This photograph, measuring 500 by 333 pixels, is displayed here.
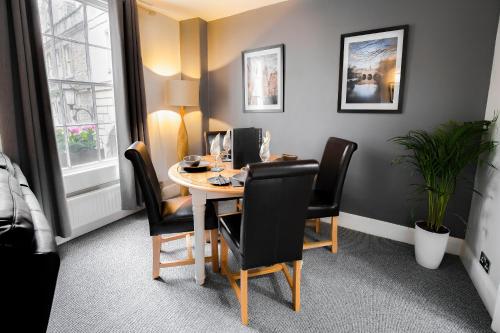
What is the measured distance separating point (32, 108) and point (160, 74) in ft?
5.64

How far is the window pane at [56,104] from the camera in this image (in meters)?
2.61

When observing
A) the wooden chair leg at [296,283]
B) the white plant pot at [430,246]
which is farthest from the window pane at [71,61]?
the white plant pot at [430,246]

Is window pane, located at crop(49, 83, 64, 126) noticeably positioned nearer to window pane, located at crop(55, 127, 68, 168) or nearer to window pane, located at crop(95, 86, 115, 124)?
window pane, located at crop(55, 127, 68, 168)

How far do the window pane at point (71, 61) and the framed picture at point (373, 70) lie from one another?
8.69ft

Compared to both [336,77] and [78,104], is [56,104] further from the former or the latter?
[336,77]

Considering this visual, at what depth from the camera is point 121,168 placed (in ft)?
9.95

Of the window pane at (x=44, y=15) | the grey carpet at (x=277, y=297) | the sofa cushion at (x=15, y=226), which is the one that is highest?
the window pane at (x=44, y=15)

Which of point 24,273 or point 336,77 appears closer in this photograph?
point 24,273

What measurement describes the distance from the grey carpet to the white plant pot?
3.0 inches

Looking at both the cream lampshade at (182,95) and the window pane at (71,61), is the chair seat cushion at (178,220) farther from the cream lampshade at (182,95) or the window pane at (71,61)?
the window pane at (71,61)

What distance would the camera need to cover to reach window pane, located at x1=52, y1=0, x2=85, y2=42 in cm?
257

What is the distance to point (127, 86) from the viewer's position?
299cm

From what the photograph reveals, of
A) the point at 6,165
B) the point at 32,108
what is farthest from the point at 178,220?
the point at 32,108

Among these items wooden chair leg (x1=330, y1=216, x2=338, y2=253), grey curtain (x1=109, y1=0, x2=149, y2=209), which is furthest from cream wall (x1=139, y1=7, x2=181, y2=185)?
wooden chair leg (x1=330, y1=216, x2=338, y2=253)
